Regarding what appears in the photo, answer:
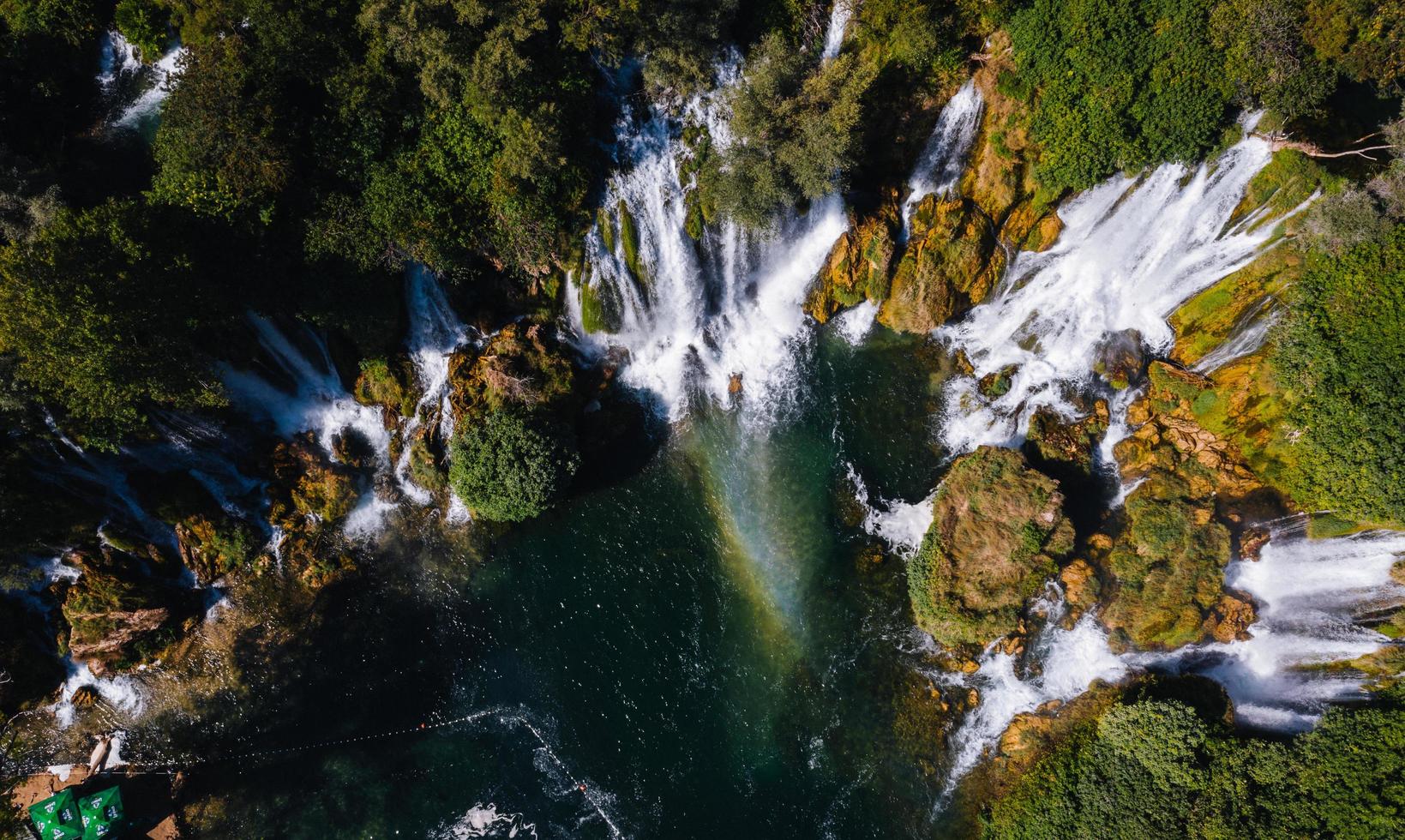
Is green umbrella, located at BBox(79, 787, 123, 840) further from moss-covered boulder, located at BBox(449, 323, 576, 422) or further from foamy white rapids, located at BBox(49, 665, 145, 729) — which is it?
moss-covered boulder, located at BBox(449, 323, 576, 422)

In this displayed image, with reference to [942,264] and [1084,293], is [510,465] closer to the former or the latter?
[942,264]

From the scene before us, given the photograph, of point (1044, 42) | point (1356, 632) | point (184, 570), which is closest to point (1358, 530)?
point (1356, 632)

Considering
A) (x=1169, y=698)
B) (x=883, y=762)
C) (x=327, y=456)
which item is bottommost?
(x=1169, y=698)

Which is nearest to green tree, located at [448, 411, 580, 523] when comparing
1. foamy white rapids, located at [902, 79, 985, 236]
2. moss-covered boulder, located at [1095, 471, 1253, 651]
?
foamy white rapids, located at [902, 79, 985, 236]

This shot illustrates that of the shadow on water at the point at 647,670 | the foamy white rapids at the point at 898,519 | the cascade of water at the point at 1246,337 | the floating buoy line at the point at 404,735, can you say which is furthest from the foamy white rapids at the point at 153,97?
the cascade of water at the point at 1246,337

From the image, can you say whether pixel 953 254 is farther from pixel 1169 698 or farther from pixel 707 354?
pixel 1169 698

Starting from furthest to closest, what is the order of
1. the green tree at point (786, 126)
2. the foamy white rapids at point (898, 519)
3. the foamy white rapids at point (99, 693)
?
the foamy white rapids at point (898, 519) → the foamy white rapids at point (99, 693) → the green tree at point (786, 126)

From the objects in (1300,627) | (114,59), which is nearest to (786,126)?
(114,59)

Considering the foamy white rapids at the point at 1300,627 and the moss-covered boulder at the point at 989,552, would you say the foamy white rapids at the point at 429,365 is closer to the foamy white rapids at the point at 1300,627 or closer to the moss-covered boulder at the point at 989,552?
the moss-covered boulder at the point at 989,552
